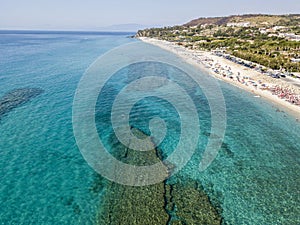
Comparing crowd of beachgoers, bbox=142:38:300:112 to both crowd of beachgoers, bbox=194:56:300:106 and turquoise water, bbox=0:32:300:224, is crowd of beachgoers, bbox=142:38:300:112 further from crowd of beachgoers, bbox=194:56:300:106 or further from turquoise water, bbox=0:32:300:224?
turquoise water, bbox=0:32:300:224

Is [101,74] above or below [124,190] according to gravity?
below

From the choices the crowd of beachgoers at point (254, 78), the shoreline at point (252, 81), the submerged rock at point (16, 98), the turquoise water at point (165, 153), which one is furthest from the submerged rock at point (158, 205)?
the crowd of beachgoers at point (254, 78)

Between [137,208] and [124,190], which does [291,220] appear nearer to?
[137,208]

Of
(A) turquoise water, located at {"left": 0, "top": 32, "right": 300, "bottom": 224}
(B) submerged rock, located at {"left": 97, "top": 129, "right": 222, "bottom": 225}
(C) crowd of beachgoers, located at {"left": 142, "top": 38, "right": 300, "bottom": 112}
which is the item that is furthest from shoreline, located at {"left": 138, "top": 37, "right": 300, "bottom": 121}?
(B) submerged rock, located at {"left": 97, "top": 129, "right": 222, "bottom": 225}

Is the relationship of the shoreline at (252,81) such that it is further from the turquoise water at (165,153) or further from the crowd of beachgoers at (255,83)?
the turquoise water at (165,153)

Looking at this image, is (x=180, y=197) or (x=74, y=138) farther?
(x=74, y=138)

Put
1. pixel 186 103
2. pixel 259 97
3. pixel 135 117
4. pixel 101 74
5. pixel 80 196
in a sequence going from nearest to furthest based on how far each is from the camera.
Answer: pixel 80 196, pixel 135 117, pixel 186 103, pixel 259 97, pixel 101 74

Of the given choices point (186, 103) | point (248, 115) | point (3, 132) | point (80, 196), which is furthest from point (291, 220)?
point (3, 132)
